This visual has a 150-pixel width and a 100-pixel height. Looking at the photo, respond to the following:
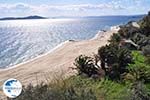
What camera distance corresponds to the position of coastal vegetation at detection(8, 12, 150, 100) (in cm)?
905

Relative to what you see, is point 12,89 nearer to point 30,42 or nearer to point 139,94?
point 139,94

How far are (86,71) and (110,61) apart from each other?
117 cm

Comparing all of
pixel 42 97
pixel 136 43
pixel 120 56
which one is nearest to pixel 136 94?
pixel 42 97

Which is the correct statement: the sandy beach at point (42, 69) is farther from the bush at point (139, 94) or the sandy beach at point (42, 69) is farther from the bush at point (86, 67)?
the bush at point (139, 94)

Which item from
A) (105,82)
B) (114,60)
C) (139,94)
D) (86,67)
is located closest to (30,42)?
(86,67)

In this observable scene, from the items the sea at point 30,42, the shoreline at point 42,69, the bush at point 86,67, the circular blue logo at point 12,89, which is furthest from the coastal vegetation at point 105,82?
the sea at point 30,42

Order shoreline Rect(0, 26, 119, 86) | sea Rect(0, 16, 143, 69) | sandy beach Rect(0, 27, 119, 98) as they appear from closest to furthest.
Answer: sandy beach Rect(0, 27, 119, 98)
shoreline Rect(0, 26, 119, 86)
sea Rect(0, 16, 143, 69)

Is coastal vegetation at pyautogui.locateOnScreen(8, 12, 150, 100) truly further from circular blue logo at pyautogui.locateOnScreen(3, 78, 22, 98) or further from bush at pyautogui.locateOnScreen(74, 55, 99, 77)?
circular blue logo at pyautogui.locateOnScreen(3, 78, 22, 98)

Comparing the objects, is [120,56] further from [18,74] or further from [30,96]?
[18,74]

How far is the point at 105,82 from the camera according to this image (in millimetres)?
14148

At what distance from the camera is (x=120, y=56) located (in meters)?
16.1

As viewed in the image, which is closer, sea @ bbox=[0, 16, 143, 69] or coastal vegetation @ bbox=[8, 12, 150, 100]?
coastal vegetation @ bbox=[8, 12, 150, 100]

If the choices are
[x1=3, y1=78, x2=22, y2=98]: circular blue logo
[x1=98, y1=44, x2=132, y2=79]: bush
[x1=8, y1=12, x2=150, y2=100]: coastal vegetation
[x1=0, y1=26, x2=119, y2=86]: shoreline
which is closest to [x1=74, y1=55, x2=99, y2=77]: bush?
[x1=8, y1=12, x2=150, y2=100]: coastal vegetation

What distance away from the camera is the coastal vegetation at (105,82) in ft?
29.7
